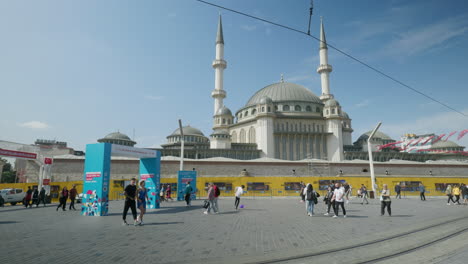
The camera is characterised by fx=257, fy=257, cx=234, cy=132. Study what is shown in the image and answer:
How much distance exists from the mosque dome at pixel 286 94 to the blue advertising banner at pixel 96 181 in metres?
47.0

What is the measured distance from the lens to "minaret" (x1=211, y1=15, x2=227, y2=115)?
60.0 meters

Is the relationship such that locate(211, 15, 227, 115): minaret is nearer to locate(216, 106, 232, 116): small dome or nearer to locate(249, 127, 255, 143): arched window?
locate(216, 106, 232, 116): small dome

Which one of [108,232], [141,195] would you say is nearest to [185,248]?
[108,232]

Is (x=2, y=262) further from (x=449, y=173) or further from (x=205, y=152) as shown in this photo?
(x=449, y=173)

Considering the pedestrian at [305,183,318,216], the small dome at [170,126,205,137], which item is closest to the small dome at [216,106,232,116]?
the small dome at [170,126,205,137]

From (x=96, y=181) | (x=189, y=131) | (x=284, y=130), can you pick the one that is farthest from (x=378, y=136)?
(x=96, y=181)

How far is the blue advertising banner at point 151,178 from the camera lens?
1652cm

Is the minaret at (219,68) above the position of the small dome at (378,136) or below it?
above

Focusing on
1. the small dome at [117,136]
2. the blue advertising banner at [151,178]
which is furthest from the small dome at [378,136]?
the blue advertising banner at [151,178]

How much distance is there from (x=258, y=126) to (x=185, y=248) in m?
47.6

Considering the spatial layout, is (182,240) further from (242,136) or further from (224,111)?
(224,111)

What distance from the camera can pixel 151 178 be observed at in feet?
55.3

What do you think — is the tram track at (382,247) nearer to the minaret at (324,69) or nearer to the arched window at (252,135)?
the arched window at (252,135)

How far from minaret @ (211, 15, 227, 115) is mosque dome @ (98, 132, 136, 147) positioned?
78.5 feet
